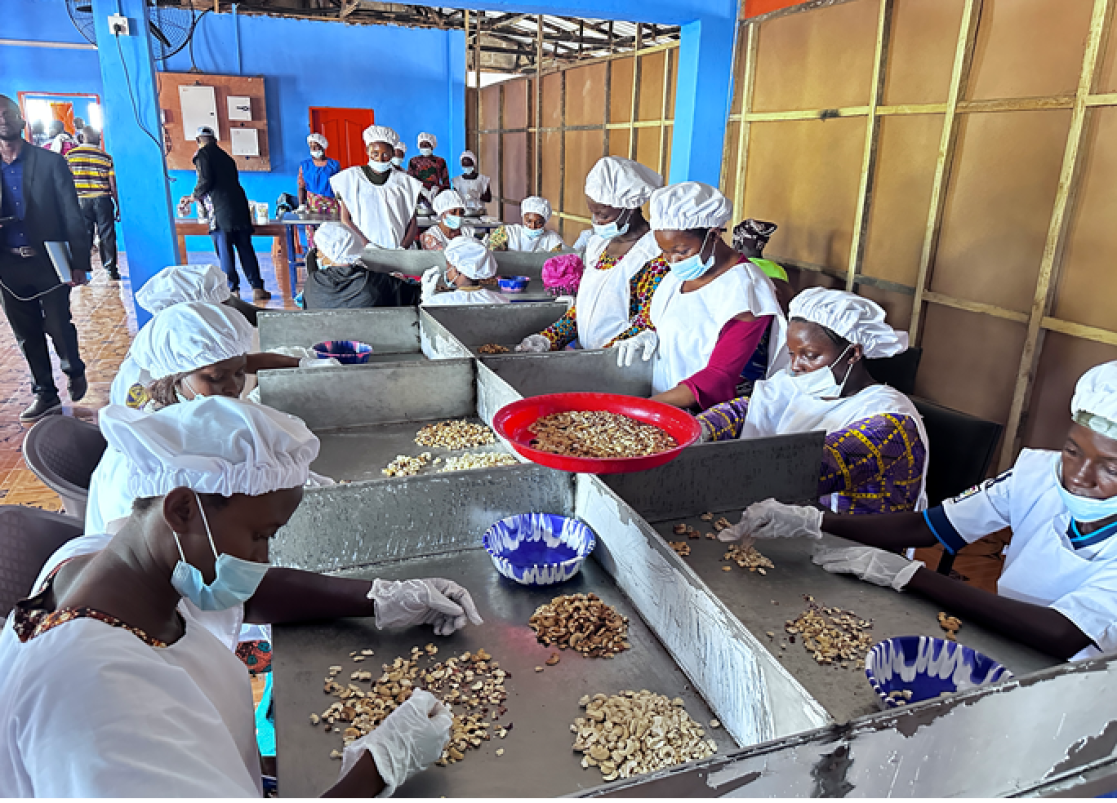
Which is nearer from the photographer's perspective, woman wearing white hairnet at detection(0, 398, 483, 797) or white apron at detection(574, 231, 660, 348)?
woman wearing white hairnet at detection(0, 398, 483, 797)

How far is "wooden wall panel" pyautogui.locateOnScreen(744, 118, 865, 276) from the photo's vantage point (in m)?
4.72

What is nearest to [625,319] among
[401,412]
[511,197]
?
[401,412]

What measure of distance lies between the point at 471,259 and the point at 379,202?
6.66 ft

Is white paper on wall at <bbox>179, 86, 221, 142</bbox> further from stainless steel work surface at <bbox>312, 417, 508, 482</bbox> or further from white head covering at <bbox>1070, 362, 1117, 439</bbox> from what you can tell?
white head covering at <bbox>1070, 362, 1117, 439</bbox>

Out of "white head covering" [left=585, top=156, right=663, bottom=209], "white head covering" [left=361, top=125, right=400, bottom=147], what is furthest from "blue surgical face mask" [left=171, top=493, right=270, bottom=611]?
"white head covering" [left=361, top=125, right=400, bottom=147]

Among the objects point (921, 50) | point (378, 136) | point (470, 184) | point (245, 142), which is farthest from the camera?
point (245, 142)

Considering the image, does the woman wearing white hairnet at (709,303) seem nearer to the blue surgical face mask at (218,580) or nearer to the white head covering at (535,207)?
the blue surgical face mask at (218,580)

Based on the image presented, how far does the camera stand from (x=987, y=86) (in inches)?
148

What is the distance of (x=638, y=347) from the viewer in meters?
3.21

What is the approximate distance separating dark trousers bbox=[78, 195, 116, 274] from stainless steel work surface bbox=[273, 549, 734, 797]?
32.8ft

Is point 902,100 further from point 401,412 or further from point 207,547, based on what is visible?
point 207,547

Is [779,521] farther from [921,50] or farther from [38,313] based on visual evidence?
[38,313]

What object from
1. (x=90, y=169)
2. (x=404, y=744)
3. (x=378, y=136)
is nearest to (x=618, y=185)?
(x=404, y=744)

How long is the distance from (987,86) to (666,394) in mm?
Answer: 2600
